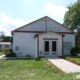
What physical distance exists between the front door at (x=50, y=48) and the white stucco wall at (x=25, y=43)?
240cm

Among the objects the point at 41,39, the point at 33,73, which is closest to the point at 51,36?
the point at 41,39

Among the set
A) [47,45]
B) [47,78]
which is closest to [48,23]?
[47,45]

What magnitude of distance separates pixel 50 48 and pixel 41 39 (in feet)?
5.83

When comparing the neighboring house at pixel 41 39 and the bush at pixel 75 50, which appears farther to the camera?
the bush at pixel 75 50

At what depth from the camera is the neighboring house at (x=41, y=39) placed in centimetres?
2178

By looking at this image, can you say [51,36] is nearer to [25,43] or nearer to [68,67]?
[25,43]

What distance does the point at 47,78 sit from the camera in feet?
27.0

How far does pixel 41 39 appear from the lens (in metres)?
21.8

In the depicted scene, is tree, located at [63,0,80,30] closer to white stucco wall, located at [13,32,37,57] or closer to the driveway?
white stucco wall, located at [13,32,37,57]

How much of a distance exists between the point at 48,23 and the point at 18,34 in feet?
16.8

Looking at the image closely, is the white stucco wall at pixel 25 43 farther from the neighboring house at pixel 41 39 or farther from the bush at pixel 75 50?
the bush at pixel 75 50

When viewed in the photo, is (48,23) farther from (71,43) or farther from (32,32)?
(71,43)

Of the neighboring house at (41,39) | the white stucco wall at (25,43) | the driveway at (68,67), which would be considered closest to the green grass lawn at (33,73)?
the driveway at (68,67)

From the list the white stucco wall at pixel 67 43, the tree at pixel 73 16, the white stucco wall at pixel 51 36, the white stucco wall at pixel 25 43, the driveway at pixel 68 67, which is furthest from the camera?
the tree at pixel 73 16
